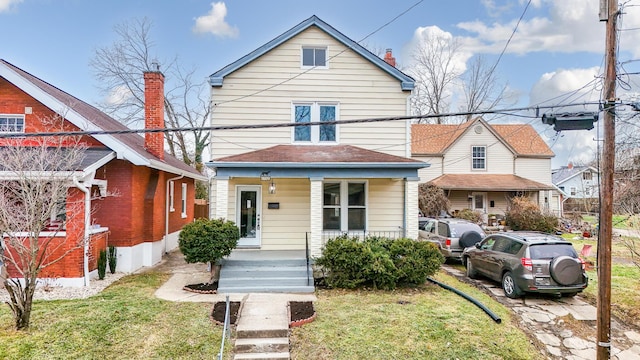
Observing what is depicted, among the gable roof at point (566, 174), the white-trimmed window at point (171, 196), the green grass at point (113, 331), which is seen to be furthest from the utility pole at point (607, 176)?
the gable roof at point (566, 174)

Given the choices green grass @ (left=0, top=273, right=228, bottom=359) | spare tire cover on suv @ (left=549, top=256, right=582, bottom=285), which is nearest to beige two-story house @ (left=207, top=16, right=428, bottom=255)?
spare tire cover on suv @ (left=549, top=256, right=582, bottom=285)

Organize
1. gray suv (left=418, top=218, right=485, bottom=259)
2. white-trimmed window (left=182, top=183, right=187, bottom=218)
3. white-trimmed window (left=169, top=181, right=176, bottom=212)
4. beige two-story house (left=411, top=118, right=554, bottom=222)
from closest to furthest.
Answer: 1. gray suv (left=418, top=218, right=485, bottom=259)
2. white-trimmed window (left=169, top=181, right=176, bottom=212)
3. white-trimmed window (left=182, top=183, right=187, bottom=218)
4. beige two-story house (left=411, top=118, right=554, bottom=222)

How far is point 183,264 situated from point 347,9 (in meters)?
10.2

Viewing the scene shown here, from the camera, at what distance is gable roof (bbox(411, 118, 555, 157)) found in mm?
25641

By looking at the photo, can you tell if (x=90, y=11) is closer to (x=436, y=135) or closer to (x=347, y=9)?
(x=347, y=9)

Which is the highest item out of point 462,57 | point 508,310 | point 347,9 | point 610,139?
point 462,57

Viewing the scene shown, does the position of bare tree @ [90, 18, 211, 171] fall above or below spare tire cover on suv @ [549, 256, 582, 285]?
above

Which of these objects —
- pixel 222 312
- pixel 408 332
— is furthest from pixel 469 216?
pixel 222 312

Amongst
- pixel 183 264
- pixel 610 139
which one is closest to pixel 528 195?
pixel 610 139

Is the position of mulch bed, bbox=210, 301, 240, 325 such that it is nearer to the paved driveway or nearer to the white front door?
the white front door

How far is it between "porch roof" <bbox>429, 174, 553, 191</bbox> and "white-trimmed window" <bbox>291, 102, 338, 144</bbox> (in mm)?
13372

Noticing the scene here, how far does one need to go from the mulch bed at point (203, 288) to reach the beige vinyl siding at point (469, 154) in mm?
20079

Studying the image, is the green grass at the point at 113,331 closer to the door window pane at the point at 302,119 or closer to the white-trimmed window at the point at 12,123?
the white-trimmed window at the point at 12,123

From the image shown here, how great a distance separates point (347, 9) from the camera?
1135 centimetres
